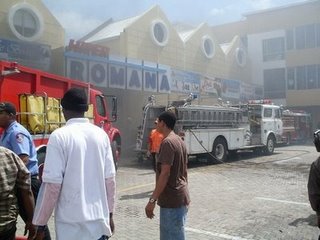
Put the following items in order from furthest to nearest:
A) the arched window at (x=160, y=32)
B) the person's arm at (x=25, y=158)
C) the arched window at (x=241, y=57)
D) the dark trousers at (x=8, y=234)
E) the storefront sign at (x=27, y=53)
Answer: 1. the arched window at (x=241, y=57)
2. the arched window at (x=160, y=32)
3. the storefront sign at (x=27, y=53)
4. the person's arm at (x=25, y=158)
5. the dark trousers at (x=8, y=234)

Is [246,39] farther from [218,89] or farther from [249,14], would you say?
[218,89]

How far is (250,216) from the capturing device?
6695 mm

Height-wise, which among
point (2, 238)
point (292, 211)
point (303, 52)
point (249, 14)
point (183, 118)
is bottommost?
point (292, 211)

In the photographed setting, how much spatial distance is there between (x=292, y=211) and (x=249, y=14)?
114 ft

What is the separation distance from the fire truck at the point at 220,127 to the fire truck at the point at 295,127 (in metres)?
4.44

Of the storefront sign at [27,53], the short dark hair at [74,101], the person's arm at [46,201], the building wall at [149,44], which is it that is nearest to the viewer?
the person's arm at [46,201]

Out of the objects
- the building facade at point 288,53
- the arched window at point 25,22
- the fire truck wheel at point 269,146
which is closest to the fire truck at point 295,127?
the fire truck wheel at point 269,146

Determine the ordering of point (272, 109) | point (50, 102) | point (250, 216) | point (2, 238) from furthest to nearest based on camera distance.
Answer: point (272, 109) < point (50, 102) < point (250, 216) < point (2, 238)

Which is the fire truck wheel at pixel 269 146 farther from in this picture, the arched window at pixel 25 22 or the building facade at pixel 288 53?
the building facade at pixel 288 53

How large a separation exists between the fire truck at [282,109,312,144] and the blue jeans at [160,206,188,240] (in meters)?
19.2

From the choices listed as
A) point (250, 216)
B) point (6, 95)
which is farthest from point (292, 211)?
point (6, 95)

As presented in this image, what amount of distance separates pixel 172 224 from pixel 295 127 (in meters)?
22.7

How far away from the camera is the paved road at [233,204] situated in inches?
227

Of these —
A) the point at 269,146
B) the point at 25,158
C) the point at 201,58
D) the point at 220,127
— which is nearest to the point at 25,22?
the point at 220,127
